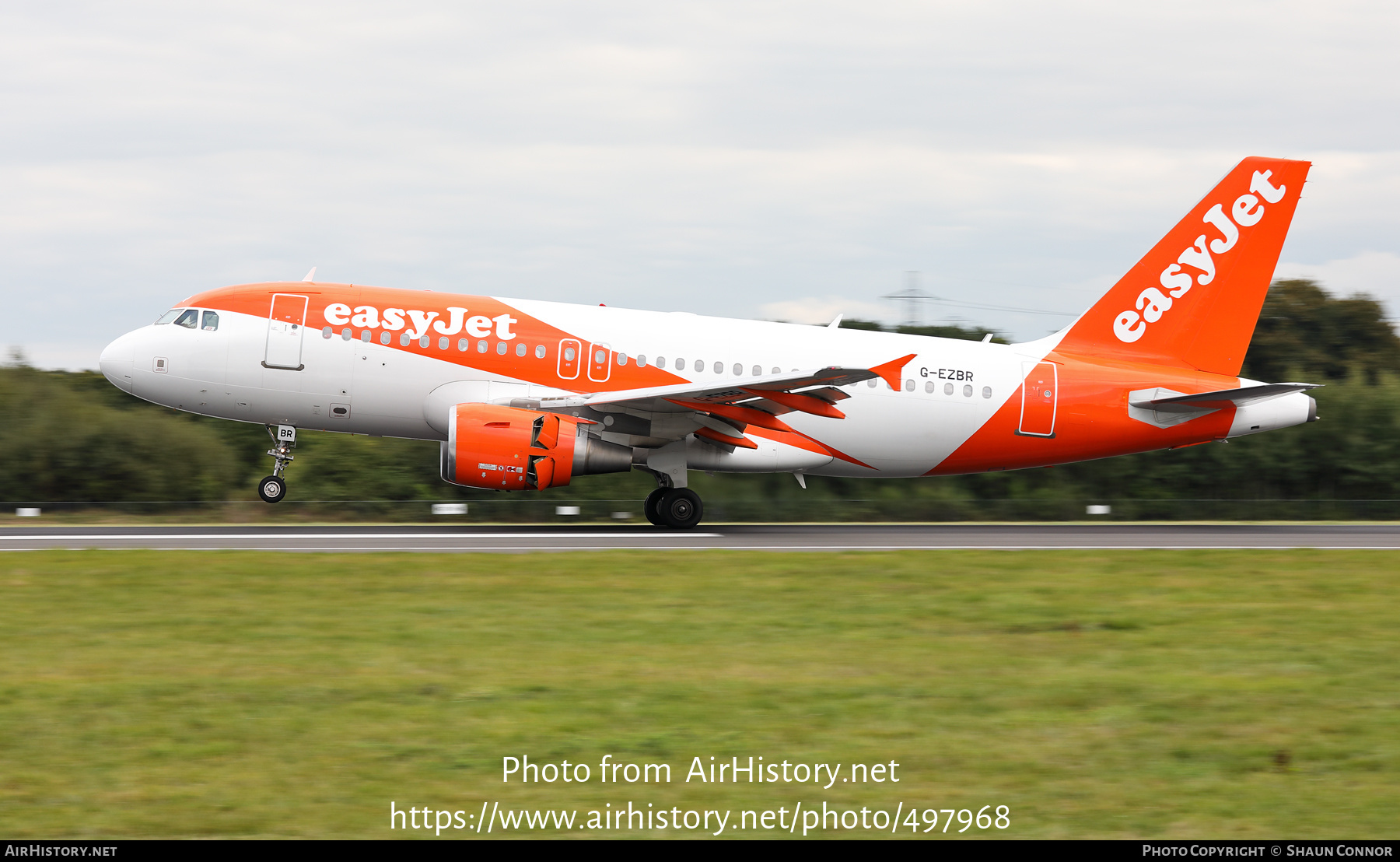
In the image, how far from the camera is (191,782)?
244 inches

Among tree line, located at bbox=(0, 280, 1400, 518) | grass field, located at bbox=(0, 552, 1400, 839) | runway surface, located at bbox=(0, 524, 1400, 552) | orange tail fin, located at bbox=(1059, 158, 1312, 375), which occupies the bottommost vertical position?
grass field, located at bbox=(0, 552, 1400, 839)

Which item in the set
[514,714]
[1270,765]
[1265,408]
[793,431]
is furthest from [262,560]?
[1265,408]

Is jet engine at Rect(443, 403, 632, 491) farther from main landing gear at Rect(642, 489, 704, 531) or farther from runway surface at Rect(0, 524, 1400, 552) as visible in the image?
main landing gear at Rect(642, 489, 704, 531)

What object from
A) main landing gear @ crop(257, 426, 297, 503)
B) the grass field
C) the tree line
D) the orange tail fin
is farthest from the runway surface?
the orange tail fin

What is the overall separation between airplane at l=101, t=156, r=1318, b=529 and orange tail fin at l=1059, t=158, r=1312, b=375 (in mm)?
33

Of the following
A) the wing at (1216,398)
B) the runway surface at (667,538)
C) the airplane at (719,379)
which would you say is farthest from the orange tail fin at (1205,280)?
the runway surface at (667,538)

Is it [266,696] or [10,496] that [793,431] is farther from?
[10,496]

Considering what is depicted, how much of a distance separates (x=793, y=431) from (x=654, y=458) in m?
2.53

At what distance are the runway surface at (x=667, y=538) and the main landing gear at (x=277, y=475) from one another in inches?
22.3

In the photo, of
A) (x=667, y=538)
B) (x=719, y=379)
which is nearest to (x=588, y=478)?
(x=719, y=379)

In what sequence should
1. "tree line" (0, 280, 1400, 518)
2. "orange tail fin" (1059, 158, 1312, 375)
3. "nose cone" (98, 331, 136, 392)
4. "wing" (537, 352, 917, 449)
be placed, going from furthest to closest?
"tree line" (0, 280, 1400, 518)
"orange tail fin" (1059, 158, 1312, 375)
"nose cone" (98, 331, 136, 392)
"wing" (537, 352, 917, 449)

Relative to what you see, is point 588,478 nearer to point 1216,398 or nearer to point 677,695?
point 1216,398

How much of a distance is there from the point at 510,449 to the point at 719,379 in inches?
165

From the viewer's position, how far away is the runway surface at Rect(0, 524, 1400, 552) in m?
16.8
